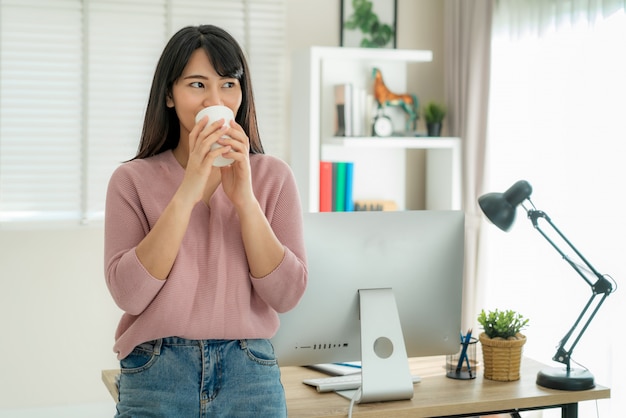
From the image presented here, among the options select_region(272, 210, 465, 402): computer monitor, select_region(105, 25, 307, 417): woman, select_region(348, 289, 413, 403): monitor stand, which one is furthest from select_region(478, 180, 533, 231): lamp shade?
select_region(105, 25, 307, 417): woman

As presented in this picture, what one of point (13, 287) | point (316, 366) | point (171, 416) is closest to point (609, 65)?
point (316, 366)

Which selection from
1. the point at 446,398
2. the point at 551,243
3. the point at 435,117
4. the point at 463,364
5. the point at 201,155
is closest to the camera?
the point at 201,155

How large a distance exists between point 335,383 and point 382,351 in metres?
0.15

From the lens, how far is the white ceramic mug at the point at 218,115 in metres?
1.52

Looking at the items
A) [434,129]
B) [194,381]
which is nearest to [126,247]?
[194,381]

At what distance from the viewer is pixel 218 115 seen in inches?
60.0

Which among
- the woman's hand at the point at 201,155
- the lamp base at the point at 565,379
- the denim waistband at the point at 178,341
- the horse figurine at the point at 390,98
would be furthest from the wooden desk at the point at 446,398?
the horse figurine at the point at 390,98

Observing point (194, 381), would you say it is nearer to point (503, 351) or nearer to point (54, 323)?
point (503, 351)

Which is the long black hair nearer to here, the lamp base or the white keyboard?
the white keyboard

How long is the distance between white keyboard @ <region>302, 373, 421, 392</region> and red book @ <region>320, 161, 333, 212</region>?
1.96m

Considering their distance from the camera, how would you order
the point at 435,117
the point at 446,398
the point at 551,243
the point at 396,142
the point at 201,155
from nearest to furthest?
the point at 201,155
the point at 446,398
the point at 551,243
the point at 396,142
the point at 435,117

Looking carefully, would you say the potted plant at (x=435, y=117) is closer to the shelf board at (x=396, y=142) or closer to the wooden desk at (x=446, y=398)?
the shelf board at (x=396, y=142)

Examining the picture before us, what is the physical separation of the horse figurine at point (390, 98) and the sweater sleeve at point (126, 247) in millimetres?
2575

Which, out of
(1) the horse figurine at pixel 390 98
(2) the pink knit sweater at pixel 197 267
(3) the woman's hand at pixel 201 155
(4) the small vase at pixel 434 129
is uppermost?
(1) the horse figurine at pixel 390 98
